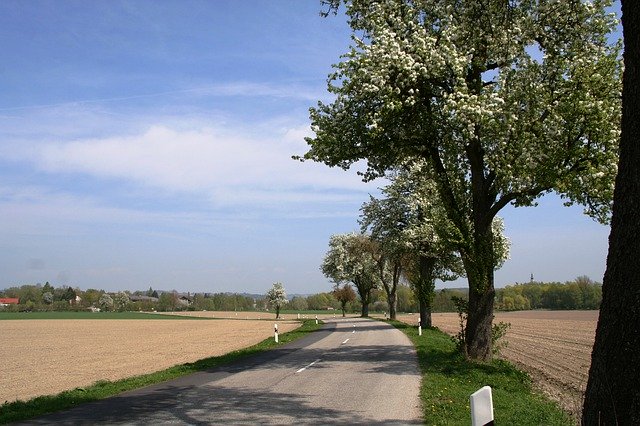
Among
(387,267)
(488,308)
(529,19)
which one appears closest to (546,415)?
(488,308)

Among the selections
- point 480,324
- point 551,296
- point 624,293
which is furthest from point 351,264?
point 551,296

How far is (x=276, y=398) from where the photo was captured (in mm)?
12922

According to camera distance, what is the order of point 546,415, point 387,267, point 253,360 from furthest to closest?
1. point 387,267
2. point 253,360
3. point 546,415

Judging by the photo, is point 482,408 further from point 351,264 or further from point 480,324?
point 351,264

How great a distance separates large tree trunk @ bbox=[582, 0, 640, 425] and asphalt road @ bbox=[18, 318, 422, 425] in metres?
4.82

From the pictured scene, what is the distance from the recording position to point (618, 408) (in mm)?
5629

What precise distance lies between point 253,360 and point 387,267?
165 feet

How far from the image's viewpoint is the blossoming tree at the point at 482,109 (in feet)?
55.4

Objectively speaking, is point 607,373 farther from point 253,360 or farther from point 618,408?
point 253,360

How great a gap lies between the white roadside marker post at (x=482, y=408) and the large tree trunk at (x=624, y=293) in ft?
6.45

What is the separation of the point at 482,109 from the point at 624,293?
11606 millimetres

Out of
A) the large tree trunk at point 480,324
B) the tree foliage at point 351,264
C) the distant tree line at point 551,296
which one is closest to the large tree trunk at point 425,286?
the large tree trunk at point 480,324

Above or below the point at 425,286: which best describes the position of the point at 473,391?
below

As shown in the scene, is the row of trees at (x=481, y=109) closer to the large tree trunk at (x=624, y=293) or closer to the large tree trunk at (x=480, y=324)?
the large tree trunk at (x=480, y=324)
